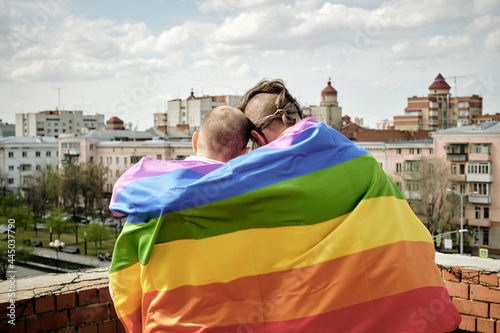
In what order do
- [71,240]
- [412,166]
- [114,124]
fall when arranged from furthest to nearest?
[114,124] → [71,240] → [412,166]

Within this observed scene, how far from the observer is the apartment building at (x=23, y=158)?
176 feet

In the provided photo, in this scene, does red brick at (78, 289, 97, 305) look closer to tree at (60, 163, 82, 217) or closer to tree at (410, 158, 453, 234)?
tree at (410, 158, 453, 234)

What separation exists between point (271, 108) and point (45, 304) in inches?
54.5

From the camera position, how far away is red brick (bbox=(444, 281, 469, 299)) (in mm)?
3092

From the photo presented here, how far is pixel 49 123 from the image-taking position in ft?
288

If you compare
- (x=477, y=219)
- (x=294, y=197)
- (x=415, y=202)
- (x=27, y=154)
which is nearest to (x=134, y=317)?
(x=294, y=197)

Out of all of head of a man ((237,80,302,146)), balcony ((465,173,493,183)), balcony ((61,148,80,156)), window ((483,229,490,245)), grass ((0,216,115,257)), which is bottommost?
grass ((0,216,115,257))

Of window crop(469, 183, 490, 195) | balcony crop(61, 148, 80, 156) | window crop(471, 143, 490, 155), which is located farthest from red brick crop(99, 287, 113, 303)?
balcony crop(61, 148, 80, 156)

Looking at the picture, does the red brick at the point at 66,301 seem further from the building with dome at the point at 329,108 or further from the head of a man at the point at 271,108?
the building with dome at the point at 329,108

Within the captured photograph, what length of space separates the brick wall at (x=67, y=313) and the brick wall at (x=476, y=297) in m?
1.80

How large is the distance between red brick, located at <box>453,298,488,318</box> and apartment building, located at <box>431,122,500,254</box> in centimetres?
3212

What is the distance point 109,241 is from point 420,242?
119 ft

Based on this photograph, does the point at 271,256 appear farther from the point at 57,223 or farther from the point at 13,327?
the point at 57,223

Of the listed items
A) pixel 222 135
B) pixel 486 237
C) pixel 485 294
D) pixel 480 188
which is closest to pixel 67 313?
pixel 222 135
